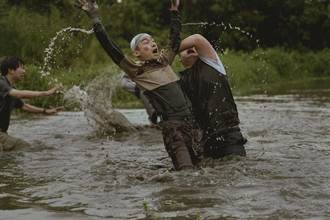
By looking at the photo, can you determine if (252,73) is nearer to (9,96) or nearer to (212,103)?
(9,96)

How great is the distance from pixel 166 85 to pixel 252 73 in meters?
19.8

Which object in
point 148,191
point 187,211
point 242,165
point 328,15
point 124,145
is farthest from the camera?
point 328,15

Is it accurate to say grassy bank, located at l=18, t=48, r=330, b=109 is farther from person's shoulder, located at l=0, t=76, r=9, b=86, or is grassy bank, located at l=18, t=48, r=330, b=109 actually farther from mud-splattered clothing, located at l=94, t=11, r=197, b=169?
mud-splattered clothing, located at l=94, t=11, r=197, b=169

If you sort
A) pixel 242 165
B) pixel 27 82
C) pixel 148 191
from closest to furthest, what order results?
1. pixel 148 191
2. pixel 242 165
3. pixel 27 82

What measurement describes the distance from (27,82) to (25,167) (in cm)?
953

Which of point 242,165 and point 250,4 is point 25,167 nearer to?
point 242,165

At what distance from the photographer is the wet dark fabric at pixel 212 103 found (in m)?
6.98

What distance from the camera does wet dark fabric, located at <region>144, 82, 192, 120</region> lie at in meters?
6.70

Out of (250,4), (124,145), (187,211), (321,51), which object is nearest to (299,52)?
(321,51)

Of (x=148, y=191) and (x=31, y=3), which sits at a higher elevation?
(x=31, y=3)

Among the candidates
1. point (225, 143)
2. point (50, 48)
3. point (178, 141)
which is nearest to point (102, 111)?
point (50, 48)

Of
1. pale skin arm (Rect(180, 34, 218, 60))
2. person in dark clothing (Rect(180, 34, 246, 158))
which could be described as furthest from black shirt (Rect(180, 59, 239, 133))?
pale skin arm (Rect(180, 34, 218, 60))

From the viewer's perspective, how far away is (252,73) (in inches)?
1029

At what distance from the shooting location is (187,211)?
515 cm
